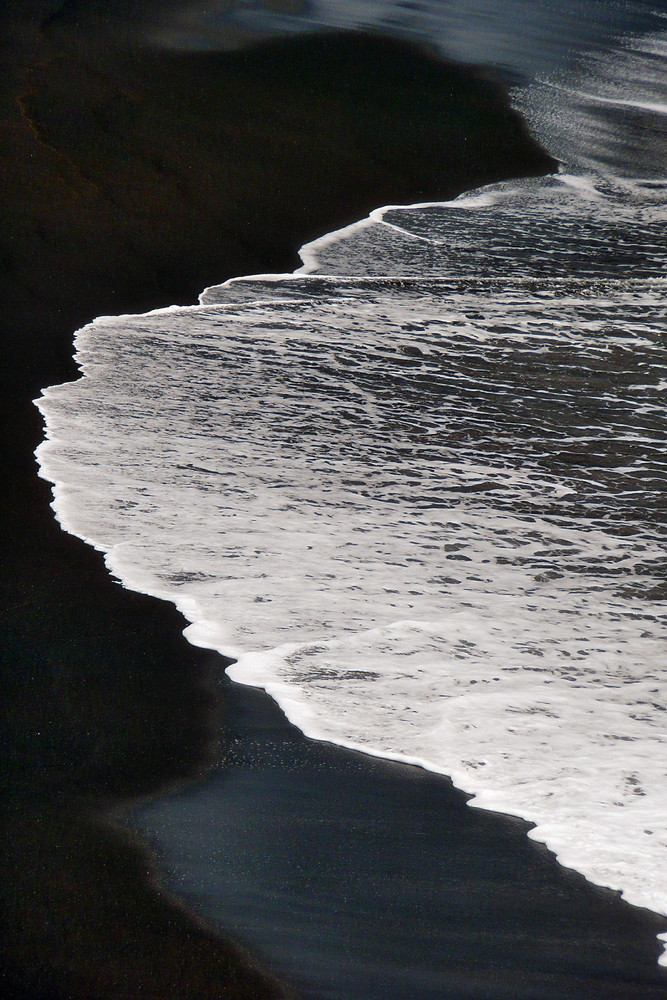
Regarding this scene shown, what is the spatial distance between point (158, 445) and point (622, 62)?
24.3 ft

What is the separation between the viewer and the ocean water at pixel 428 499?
6.85 ft

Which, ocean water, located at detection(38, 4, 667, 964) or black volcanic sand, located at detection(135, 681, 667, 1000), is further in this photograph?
ocean water, located at detection(38, 4, 667, 964)

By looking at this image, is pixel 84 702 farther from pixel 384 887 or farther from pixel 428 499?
pixel 428 499

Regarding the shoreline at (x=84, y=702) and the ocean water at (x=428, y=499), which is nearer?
the shoreline at (x=84, y=702)

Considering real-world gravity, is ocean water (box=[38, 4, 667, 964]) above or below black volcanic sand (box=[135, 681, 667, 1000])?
above

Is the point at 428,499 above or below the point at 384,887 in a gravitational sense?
above

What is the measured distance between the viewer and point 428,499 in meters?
2.99

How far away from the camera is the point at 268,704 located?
2.21m

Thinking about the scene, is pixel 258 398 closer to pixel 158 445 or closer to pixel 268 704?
pixel 158 445

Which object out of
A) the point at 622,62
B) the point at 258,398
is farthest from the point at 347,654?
the point at 622,62

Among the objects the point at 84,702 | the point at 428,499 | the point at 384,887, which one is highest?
the point at 428,499

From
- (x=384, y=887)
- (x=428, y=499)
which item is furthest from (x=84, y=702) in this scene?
(x=428, y=499)

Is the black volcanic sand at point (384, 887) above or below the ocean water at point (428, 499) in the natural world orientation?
below

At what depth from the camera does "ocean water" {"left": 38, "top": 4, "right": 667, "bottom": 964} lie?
2.09 meters
